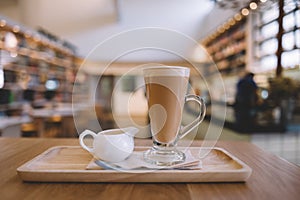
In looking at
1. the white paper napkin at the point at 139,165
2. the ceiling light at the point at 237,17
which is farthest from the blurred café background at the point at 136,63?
the white paper napkin at the point at 139,165

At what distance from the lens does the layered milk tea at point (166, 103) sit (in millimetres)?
526

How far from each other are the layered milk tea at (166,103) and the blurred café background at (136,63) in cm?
4

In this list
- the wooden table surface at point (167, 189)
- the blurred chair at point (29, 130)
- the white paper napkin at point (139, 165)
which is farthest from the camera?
the blurred chair at point (29, 130)

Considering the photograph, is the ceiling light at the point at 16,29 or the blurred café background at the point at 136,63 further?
the ceiling light at the point at 16,29

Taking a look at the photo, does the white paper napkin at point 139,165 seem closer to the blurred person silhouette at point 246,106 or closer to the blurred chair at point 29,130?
the blurred person silhouette at point 246,106

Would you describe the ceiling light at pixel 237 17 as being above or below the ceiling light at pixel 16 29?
above

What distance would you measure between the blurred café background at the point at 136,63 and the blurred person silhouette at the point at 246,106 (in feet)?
0.06

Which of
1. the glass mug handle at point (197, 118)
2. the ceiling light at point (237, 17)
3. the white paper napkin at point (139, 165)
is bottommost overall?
the white paper napkin at point (139, 165)

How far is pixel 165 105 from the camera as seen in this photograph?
1.74ft

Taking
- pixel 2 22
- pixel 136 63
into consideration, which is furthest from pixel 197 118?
pixel 2 22

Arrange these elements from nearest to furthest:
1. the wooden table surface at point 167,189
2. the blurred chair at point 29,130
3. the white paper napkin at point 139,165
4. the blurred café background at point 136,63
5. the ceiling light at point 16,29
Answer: the wooden table surface at point 167,189
the white paper napkin at point 139,165
the blurred café background at point 136,63
the blurred chair at point 29,130
the ceiling light at point 16,29

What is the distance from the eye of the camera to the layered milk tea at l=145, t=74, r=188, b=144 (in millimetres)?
526

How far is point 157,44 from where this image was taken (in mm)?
684

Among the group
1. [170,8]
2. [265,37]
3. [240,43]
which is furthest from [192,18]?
[265,37]
